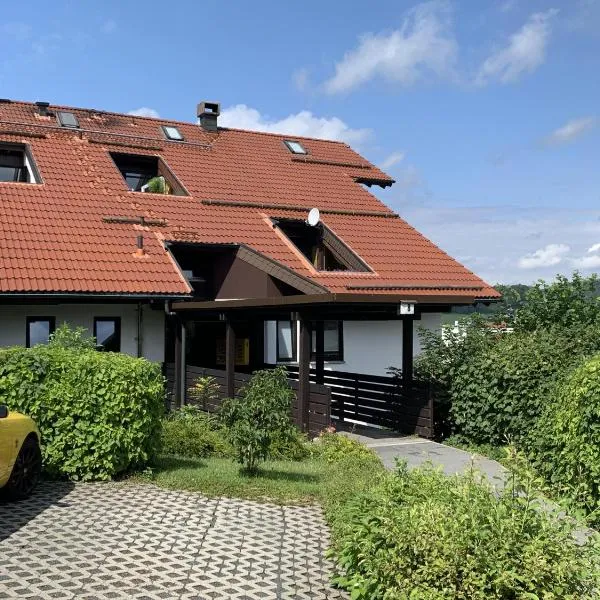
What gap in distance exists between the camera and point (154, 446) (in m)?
9.77

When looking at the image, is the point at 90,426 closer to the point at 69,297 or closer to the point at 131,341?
the point at 69,297

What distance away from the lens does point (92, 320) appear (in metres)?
16.6

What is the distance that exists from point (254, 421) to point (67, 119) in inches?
671

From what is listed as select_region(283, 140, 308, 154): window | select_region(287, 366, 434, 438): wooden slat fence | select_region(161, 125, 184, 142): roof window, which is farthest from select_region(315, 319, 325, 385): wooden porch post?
select_region(283, 140, 308, 154): window

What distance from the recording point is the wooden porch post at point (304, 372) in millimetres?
13875

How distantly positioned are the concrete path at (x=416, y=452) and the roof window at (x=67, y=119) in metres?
13.9

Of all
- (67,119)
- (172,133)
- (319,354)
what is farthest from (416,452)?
(67,119)

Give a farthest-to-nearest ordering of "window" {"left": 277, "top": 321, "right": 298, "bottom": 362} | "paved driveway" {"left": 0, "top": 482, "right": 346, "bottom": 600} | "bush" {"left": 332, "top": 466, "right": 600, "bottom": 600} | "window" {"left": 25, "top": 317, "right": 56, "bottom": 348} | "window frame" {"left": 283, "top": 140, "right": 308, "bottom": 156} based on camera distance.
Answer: "window frame" {"left": 283, "top": 140, "right": 308, "bottom": 156} → "window" {"left": 277, "top": 321, "right": 298, "bottom": 362} → "window" {"left": 25, "top": 317, "right": 56, "bottom": 348} → "paved driveway" {"left": 0, "top": 482, "right": 346, "bottom": 600} → "bush" {"left": 332, "top": 466, "right": 600, "bottom": 600}

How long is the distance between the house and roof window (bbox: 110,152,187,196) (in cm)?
4

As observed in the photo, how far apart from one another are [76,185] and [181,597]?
616 inches

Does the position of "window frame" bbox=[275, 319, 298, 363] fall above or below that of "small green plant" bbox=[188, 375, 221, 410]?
above

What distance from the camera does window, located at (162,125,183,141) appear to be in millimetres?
24253

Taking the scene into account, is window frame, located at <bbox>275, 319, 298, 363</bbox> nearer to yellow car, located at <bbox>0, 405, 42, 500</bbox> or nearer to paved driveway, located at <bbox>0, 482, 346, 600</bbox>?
paved driveway, located at <bbox>0, 482, 346, 600</bbox>

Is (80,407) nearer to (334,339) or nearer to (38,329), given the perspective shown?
(38,329)
